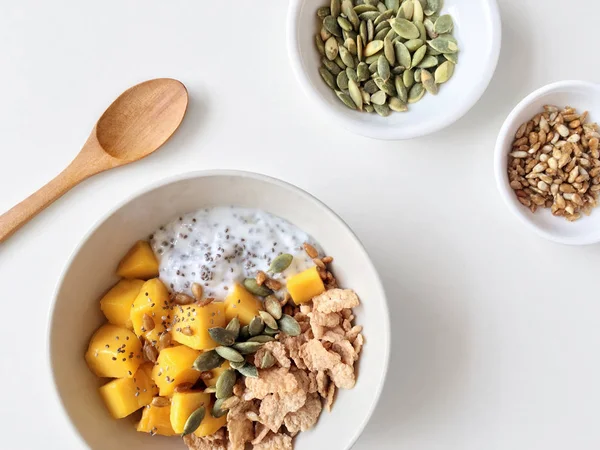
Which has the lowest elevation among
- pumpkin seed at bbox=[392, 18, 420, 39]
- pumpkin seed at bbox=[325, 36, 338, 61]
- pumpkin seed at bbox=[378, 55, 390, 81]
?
pumpkin seed at bbox=[378, 55, 390, 81]

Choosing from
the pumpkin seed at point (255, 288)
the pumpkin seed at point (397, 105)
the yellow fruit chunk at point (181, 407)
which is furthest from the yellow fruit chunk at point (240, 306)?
the pumpkin seed at point (397, 105)

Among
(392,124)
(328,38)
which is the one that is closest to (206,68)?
(328,38)

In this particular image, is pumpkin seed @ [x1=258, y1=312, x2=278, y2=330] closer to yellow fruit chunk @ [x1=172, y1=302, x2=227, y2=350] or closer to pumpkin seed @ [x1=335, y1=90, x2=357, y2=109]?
yellow fruit chunk @ [x1=172, y1=302, x2=227, y2=350]

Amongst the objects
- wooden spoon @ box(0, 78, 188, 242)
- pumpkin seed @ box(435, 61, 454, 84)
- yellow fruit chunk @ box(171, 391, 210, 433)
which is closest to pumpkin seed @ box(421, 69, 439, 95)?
pumpkin seed @ box(435, 61, 454, 84)

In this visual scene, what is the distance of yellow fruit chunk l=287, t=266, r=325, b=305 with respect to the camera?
100cm

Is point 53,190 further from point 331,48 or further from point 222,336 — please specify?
point 331,48

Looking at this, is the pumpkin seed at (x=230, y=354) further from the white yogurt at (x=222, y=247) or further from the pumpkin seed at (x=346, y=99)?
the pumpkin seed at (x=346, y=99)

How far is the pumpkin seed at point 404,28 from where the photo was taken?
3.56ft

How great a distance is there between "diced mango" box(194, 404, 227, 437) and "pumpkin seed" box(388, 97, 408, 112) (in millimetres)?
600

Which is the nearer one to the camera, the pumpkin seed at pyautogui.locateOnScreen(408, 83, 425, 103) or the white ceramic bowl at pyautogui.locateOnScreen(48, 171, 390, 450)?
the white ceramic bowl at pyautogui.locateOnScreen(48, 171, 390, 450)

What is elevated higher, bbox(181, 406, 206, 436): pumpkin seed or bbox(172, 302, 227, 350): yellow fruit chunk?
bbox(172, 302, 227, 350): yellow fruit chunk

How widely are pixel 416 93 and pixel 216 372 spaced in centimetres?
60

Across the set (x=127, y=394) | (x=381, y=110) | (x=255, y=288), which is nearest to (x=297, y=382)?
(x=255, y=288)

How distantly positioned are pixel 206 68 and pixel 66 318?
19.9 inches
